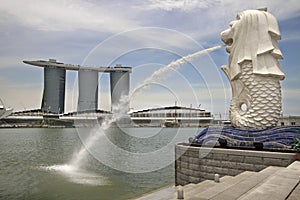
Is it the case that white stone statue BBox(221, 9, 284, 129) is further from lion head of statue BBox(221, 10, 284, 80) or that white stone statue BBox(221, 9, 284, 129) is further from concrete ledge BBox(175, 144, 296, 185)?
concrete ledge BBox(175, 144, 296, 185)

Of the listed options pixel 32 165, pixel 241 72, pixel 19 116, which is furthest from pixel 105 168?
pixel 19 116

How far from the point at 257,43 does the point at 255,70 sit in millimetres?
1566

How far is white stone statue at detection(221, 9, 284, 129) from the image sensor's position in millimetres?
13836

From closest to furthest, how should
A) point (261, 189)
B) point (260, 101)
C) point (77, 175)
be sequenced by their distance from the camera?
point (261, 189) → point (260, 101) → point (77, 175)

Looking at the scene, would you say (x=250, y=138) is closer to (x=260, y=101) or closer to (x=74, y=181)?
(x=260, y=101)

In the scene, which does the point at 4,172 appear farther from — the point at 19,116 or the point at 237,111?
the point at 19,116

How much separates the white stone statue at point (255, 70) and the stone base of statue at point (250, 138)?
1.13m

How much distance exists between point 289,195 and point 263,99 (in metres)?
9.13

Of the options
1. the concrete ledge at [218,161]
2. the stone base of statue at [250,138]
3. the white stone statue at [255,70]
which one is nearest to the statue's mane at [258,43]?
the white stone statue at [255,70]

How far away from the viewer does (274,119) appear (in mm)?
13852

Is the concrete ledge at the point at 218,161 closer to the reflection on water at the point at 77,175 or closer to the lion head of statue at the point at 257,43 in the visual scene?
the reflection on water at the point at 77,175

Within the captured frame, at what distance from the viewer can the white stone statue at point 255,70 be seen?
1384 centimetres

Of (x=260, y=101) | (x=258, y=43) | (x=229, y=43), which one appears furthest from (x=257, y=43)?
(x=260, y=101)

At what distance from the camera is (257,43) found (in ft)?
47.9
